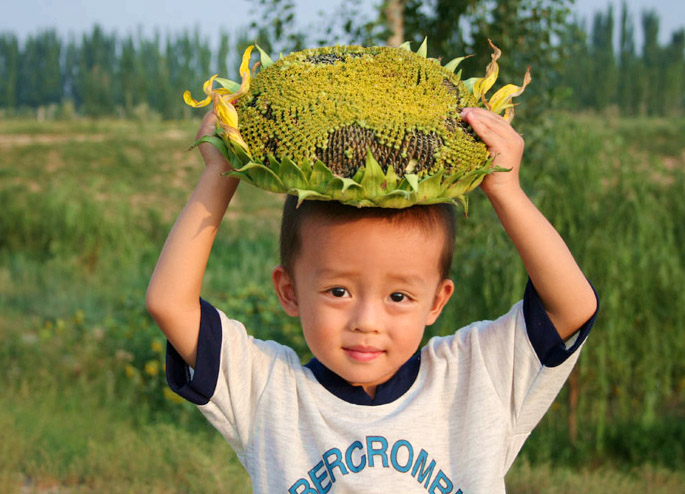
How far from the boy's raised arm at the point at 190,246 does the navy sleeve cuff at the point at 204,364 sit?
2.6 inches

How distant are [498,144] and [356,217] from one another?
0.35 m

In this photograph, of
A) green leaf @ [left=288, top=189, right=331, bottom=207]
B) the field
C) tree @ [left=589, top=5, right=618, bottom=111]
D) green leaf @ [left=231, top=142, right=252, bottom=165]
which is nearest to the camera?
green leaf @ [left=288, top=189, right=331, bottom=207]

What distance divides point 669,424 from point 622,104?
34542mm

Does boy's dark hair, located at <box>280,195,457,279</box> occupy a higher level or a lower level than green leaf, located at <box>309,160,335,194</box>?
lower

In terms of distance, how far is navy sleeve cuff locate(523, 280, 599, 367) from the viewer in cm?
180

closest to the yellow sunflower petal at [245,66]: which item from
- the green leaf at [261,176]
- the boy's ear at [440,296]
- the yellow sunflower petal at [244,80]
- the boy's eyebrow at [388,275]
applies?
the yellow sunflower petal at [244,80]

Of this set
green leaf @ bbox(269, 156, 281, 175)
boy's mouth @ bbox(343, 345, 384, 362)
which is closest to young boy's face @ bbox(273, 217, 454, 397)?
boy's mouth @ bbox(343, 345, 384, 362)

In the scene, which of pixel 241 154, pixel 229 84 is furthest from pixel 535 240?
pixel 229 84

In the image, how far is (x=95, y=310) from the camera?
23.1 ft

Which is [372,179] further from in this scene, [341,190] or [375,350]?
[375,350]

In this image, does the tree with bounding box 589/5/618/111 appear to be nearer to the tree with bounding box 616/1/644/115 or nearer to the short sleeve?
the tree with bounding box 616/1/644/115

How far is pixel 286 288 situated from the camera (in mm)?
1936

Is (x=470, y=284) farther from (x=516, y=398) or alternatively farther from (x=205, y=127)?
(x=205, y=127)

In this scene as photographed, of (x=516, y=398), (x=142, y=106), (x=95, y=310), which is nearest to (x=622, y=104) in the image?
(x=142, y=106)
